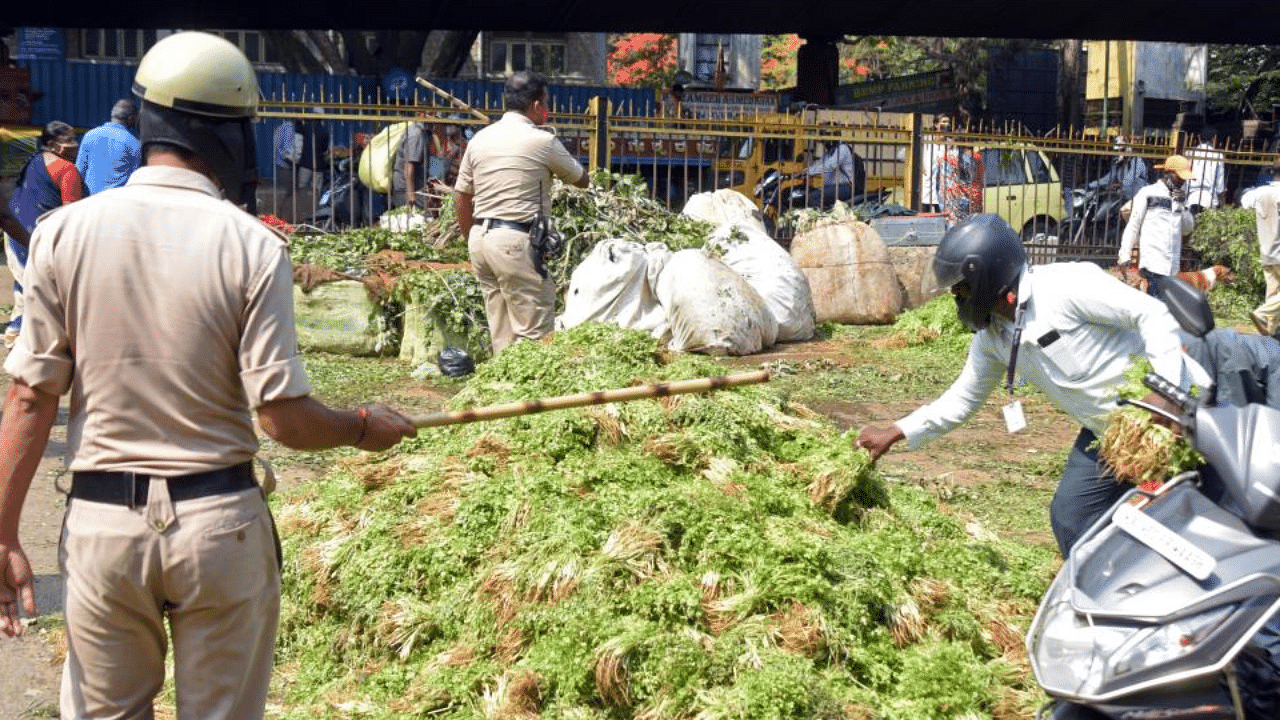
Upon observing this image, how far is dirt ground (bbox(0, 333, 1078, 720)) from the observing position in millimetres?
5230

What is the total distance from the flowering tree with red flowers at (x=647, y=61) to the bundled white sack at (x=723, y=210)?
2138cm

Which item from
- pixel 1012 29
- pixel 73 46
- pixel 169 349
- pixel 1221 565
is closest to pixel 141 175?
pixel 169 349

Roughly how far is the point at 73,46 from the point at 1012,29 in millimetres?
19759

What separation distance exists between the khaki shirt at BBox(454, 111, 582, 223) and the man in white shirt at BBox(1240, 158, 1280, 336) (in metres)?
7.13

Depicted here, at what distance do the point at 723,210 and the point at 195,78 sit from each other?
11.2 m

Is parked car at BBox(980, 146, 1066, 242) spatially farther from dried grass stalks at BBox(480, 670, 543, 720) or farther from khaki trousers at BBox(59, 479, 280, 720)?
khaki trousers at BBox(59, 479, 280, 720)

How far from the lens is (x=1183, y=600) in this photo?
3.26 meters

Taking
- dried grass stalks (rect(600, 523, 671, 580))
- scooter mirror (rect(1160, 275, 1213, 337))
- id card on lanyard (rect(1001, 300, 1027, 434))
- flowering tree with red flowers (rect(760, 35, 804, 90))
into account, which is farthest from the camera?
flowering tree with red flowers (rect(760, 35, 804, 90))

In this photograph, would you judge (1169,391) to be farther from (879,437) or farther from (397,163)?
(397,163)

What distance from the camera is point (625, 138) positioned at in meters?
17.1

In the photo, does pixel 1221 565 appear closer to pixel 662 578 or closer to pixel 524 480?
pixel 662 578

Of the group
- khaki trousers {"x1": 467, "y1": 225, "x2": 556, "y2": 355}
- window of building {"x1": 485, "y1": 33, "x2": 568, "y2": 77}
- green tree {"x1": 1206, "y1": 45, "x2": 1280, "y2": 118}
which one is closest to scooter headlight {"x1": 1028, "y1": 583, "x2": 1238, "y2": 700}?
khaki trousers {"x1": 467, "y1": 225, "x2": 556, "y2": 355}

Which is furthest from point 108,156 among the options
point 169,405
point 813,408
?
point 169,405

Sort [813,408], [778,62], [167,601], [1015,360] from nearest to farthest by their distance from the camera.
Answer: [167,601], [1015,360], [813,408], [778,62]
